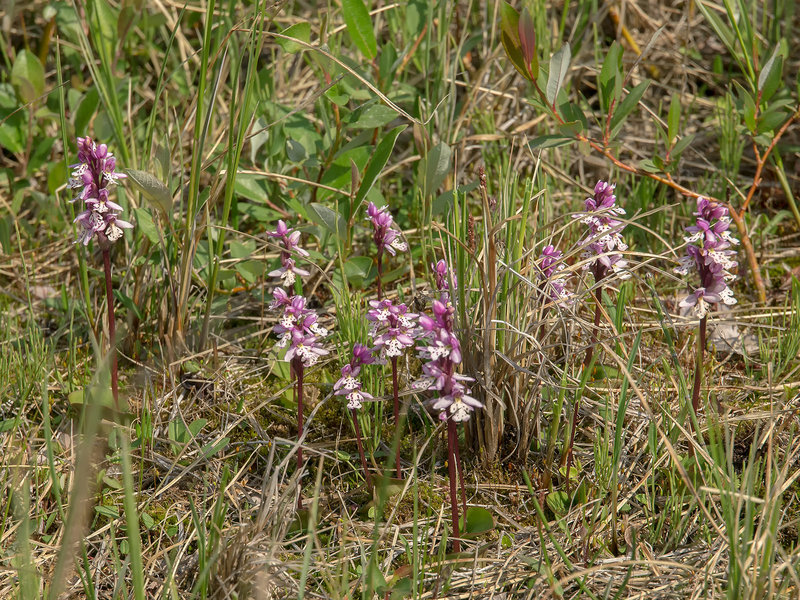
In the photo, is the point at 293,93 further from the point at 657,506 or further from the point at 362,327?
the point at 657,506

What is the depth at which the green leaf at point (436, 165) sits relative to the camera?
2943 mm

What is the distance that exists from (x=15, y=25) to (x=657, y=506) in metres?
4.19

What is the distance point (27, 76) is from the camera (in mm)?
3648

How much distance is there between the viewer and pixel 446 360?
1.99m

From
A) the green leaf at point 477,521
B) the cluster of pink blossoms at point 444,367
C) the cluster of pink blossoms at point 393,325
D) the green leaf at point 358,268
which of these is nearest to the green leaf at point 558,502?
the green leaf at point 477,521

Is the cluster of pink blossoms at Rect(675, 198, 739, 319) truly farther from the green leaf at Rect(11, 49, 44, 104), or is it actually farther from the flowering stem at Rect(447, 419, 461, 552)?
the green leaf at Rect(11, 49, 44, 104)

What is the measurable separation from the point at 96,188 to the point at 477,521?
152 cm

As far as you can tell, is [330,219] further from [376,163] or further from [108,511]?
[108,511]

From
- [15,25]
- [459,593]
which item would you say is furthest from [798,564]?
[15,25]

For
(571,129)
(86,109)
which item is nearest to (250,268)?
(86,109)

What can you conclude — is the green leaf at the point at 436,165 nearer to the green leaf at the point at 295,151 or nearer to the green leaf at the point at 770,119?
the green leaf at the point at 295,151

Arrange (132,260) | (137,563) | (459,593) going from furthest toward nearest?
(132,260)
(459,593)
(137,563)

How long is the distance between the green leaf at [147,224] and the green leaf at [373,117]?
85cm

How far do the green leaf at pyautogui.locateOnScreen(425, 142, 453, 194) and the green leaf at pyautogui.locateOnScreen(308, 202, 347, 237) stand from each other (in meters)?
0.36
